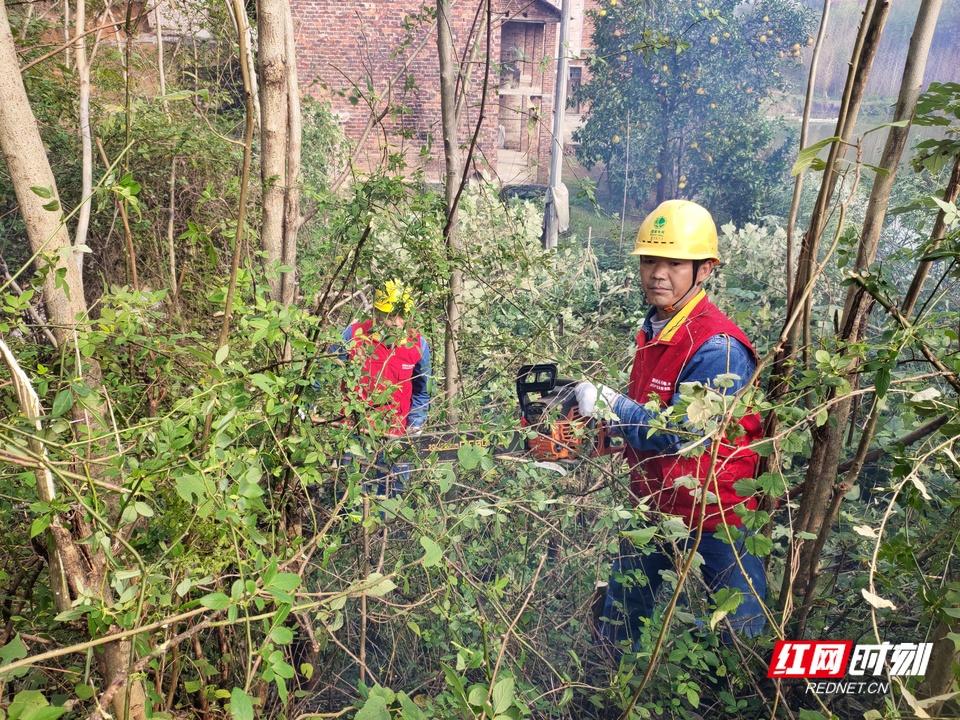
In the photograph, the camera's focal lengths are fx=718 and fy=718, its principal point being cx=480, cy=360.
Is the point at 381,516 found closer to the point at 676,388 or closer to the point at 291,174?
the point at 676,388

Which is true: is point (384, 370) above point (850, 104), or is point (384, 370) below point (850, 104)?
below

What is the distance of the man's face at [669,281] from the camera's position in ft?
10.2

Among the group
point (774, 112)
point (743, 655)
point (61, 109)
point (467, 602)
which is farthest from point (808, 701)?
point (774, 112)

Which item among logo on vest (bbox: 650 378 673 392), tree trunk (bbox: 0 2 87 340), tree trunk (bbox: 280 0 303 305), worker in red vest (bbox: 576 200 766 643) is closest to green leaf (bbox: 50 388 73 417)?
tree trunk (bbox: 0 2 87 340)

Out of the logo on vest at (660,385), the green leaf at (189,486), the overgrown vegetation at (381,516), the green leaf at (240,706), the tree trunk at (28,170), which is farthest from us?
the logo on vest at (660,385)

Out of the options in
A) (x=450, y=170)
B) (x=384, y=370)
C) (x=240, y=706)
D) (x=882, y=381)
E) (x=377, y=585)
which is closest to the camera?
(x=240, y=706)

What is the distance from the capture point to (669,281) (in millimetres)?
3100

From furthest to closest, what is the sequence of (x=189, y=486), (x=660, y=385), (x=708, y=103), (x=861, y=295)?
1. (x=708, y=103)
2. (x=660, y=385)
3. (x=861, y=295)
4. (x=189, y=486)

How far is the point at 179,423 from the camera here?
1.46m

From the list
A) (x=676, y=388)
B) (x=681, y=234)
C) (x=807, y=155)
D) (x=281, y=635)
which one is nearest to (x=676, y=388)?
(x=676, y=388)

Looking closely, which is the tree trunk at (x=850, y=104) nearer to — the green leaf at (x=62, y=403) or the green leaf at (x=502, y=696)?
the green leaf at (x=502, y=696)

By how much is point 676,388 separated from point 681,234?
0.68 meters

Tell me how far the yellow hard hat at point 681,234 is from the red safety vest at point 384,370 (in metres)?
1.11

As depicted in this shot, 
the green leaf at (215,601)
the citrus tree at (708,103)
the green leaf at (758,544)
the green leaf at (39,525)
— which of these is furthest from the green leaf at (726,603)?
the citrus tree at (708,103)
